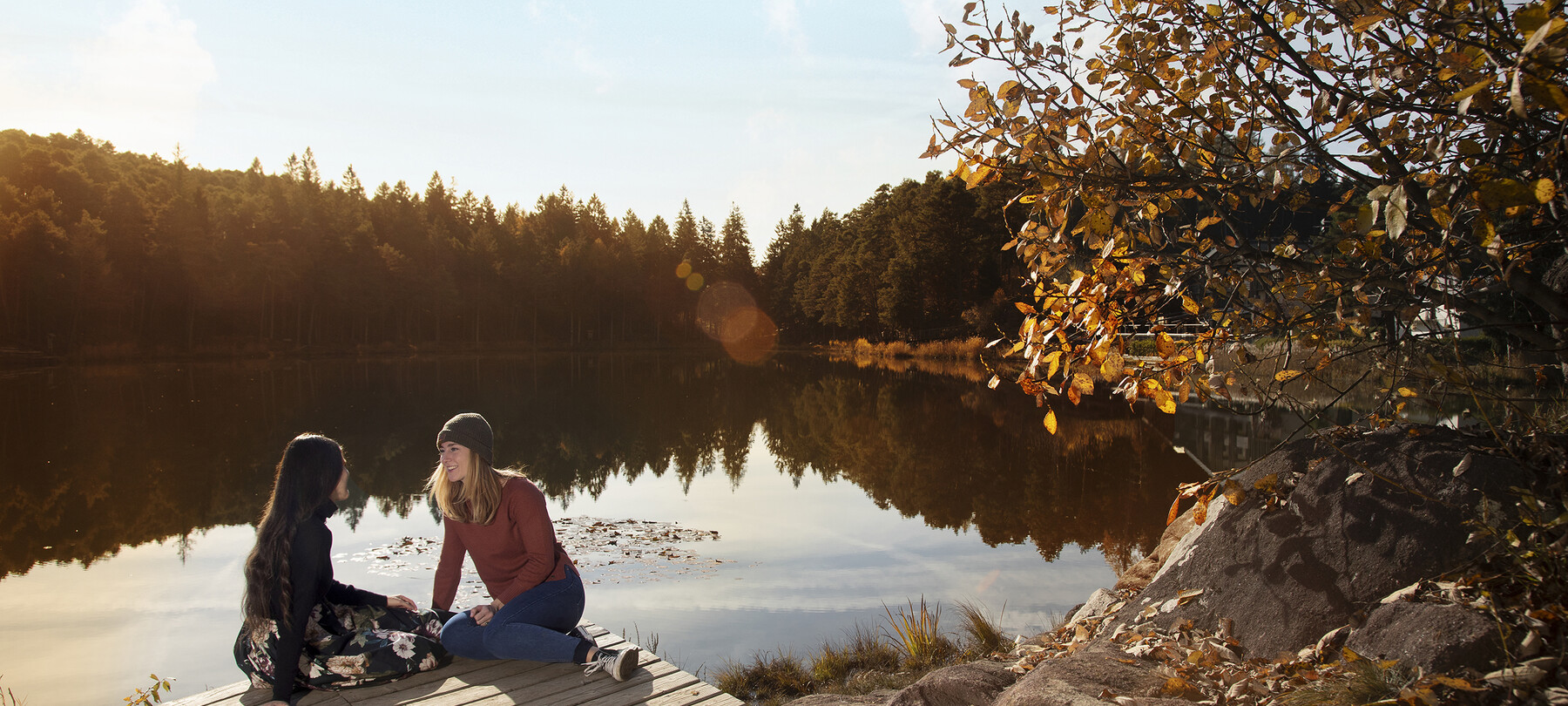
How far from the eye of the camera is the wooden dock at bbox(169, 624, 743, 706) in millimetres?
3887

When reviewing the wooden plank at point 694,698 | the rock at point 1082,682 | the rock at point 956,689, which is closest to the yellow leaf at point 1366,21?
the rock at point 1082,682

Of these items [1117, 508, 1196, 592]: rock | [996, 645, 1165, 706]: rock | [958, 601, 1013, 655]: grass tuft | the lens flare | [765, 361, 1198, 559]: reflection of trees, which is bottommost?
[958, 601, 1013, 655]: grass tuft

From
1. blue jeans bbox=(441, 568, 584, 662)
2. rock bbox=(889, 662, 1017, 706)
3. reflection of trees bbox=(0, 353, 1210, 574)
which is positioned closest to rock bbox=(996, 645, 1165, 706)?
rock bbox=(889, 662, 1017, 706)

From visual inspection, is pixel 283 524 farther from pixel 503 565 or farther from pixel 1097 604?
pixel 1097 604

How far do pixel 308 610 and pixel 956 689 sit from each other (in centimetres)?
295

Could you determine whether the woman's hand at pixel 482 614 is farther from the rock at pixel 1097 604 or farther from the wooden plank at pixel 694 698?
the rock at pixel 1097 604

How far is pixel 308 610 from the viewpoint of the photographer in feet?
12.4

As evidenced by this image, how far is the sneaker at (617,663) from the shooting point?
4082 millimetres

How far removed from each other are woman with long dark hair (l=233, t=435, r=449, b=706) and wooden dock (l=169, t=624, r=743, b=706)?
0.09 m

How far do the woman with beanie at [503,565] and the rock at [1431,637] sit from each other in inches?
123

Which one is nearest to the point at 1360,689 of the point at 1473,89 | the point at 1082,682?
the point at 1082,682

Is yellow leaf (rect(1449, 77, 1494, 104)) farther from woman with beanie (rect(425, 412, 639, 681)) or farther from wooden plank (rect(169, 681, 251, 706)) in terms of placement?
wooden plank (rect(169, 681, 251, 706))

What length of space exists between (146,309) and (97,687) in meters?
47.8

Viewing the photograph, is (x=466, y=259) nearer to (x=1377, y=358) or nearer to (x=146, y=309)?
(x=146, y=309)
